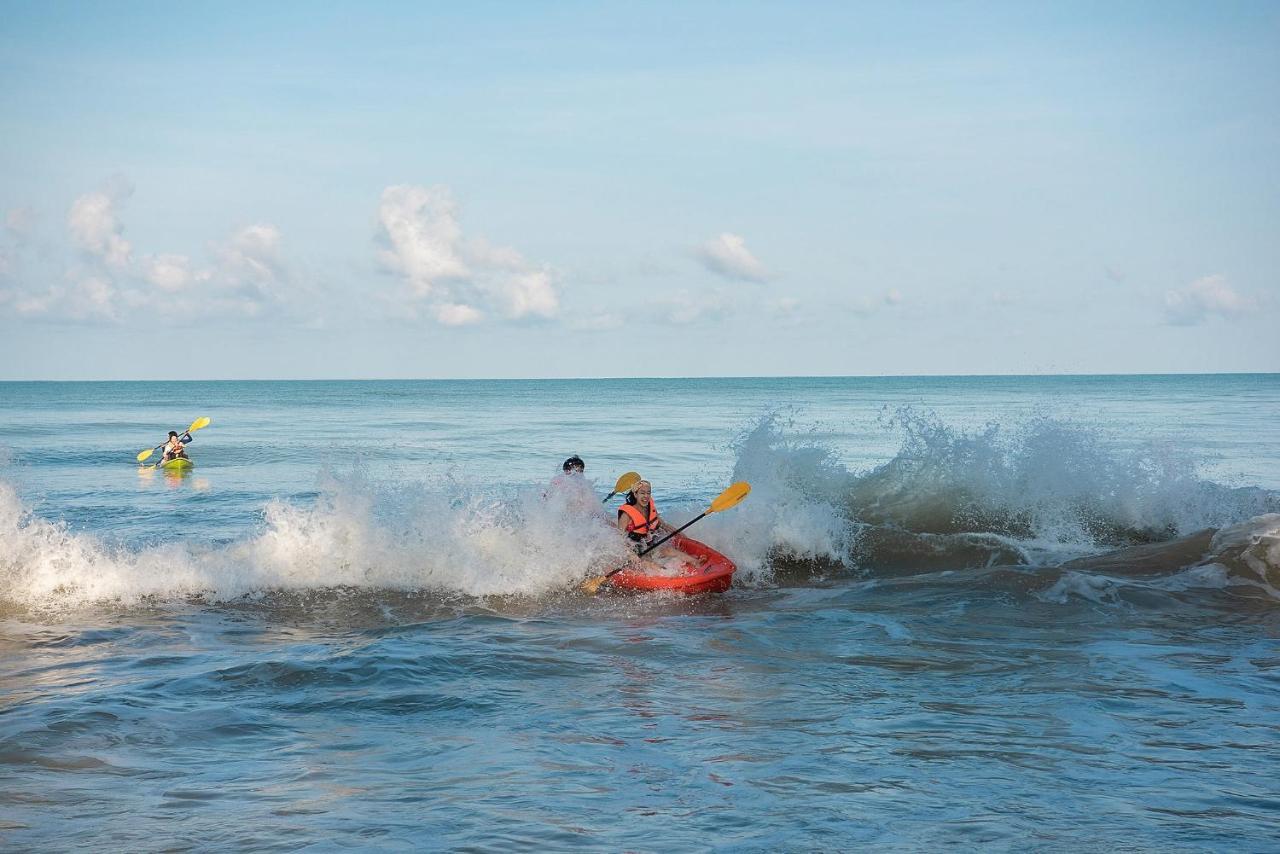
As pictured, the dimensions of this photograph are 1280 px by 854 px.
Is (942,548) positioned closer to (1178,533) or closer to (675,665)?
(1178,533)

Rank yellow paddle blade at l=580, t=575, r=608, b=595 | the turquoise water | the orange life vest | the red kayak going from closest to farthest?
the turquoise water
the red kayak
yellow paddle blade at l=580, t=575, r=608, b=595
the orange life vest

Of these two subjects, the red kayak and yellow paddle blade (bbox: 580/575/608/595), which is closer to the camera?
the red kayak

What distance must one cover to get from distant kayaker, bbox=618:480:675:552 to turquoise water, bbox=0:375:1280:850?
0.29 meters

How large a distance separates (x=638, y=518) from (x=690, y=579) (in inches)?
47.5

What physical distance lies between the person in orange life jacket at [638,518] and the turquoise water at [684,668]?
290 millimetres

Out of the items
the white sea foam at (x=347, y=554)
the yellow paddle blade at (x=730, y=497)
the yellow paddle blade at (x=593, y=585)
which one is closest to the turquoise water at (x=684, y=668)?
the white sea foam at (x=347, y=554)

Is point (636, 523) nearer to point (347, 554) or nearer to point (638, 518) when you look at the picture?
point (638, 518)

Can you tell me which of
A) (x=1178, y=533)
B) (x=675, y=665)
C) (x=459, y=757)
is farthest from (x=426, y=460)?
(x=459, y=757)

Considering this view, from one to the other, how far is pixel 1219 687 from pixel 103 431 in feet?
152

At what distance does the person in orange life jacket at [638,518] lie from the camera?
1301 centimetres

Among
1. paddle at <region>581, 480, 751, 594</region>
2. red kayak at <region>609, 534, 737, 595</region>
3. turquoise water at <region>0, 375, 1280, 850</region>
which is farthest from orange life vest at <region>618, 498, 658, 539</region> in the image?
red kayak at <region>609, 534, 737, 595</region>

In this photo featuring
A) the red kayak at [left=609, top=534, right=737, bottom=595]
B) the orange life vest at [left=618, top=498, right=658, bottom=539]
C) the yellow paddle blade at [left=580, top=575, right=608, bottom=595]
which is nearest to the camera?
the red kayak at [left=609, top=534, right=737, bottom=595]

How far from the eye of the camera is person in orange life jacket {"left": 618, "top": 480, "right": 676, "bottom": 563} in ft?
42.7

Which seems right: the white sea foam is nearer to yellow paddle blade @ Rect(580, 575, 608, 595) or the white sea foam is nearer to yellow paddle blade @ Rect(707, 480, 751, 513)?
yellow paddle blade @ Rect(580, 575, 608, 595)
